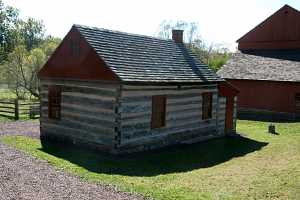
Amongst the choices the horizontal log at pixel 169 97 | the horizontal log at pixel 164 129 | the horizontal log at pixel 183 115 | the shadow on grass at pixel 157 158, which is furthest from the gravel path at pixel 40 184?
the horizontal log at pixel 183 115

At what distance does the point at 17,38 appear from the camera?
67438 millimetres

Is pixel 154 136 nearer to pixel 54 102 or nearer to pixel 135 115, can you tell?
pixel 135 115

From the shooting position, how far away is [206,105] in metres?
21.8

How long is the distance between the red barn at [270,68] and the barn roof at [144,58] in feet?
39.7

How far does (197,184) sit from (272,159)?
19.3 ft

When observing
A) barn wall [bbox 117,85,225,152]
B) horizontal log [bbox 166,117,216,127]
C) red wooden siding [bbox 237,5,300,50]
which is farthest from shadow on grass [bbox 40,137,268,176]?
red wooden siding [bbox 237,5,300,50]

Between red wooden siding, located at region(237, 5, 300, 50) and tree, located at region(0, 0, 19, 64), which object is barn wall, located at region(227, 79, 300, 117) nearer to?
red wooden siding, located at region(237, 5, 300, 50)

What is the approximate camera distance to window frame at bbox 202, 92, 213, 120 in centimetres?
2158

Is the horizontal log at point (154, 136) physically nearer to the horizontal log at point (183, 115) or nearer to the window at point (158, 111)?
the window at point (158, 111)

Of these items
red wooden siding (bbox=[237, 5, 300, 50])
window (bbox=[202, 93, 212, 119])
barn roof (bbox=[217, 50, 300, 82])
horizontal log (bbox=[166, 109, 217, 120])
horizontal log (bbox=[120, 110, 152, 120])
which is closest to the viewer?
horizontal log (bbox=[120, 110, 152, 120])

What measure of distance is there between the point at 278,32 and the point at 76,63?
990 inches

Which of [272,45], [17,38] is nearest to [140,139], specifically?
[272,45]

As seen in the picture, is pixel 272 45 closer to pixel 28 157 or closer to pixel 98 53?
pixel 98 53

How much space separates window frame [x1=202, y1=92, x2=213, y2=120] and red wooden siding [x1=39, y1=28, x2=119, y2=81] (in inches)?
265
